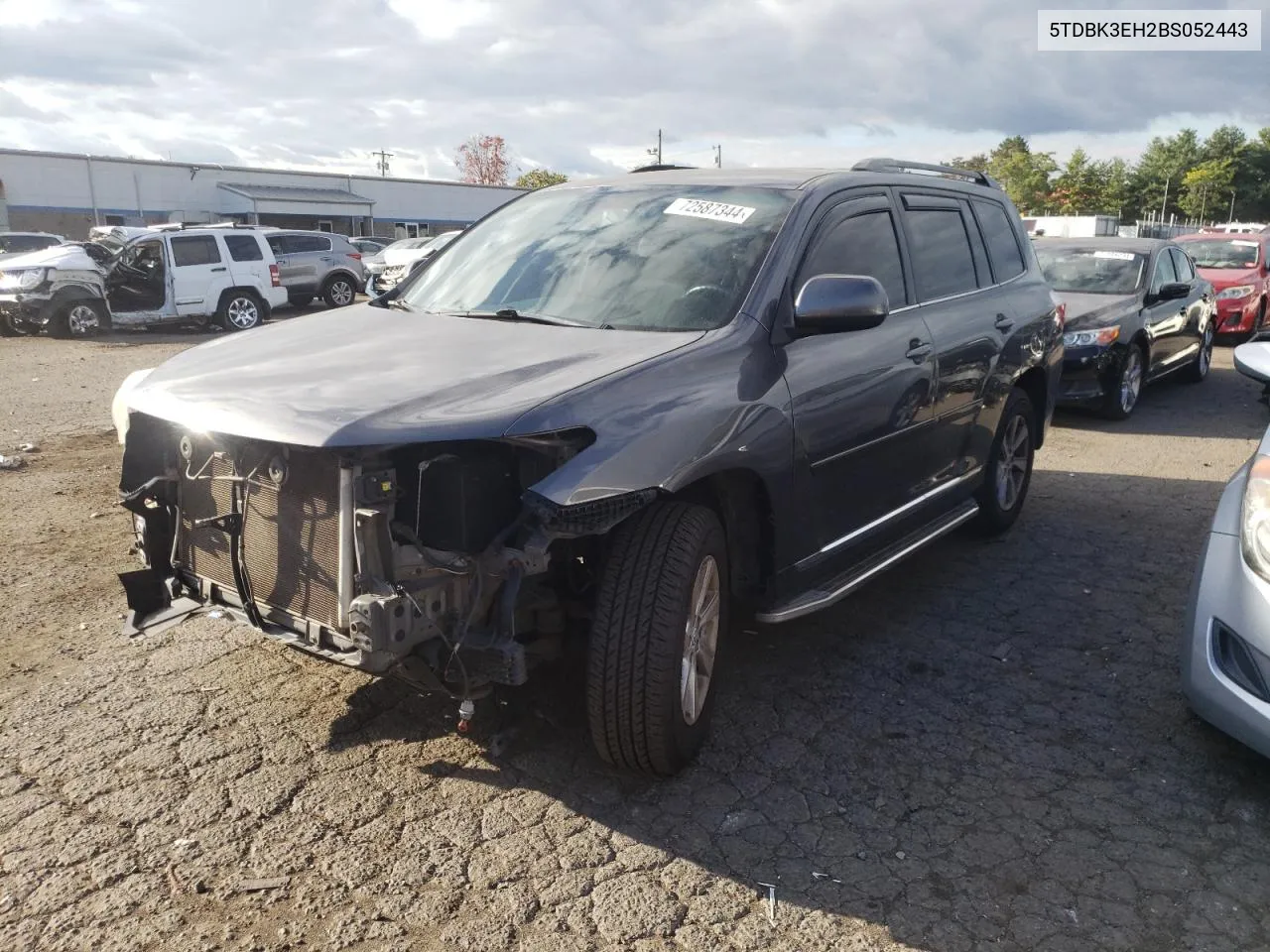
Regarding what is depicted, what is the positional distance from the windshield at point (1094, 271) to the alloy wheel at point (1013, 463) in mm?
4718

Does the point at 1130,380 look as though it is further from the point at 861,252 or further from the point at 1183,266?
the point at 861,252

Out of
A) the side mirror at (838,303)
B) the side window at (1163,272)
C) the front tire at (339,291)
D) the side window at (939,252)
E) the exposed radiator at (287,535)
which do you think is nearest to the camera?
the exposed radiator at (287,535)

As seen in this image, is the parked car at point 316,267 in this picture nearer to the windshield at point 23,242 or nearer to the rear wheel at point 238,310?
the rear wheel at point 238,310

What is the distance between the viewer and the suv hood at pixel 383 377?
2734mm

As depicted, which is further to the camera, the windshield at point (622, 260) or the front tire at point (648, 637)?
the windshield at point (622, 260)

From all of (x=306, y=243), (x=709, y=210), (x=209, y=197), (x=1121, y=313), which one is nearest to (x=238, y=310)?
(x=306, y=243)

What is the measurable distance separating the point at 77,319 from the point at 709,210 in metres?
15.5

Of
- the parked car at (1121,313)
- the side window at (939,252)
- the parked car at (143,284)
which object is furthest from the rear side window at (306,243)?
the side window at (939,252)

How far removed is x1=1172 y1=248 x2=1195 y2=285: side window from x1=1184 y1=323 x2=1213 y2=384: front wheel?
0.81 m

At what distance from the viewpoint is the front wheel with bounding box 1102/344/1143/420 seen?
9.52 m

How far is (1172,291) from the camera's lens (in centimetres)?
1000

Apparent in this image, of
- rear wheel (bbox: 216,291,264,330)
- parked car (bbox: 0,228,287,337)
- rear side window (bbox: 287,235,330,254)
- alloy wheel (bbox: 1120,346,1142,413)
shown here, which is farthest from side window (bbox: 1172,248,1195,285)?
rear side window (bbox: 287,235,330,254)

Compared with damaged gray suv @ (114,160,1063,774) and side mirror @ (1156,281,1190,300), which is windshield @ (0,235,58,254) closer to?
side mirror @ (1156,281,1190,300)

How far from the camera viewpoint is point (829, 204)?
13.3 ft
